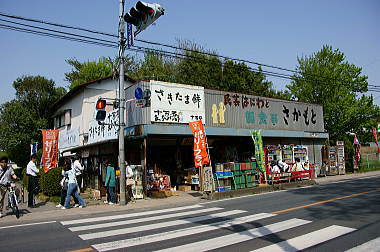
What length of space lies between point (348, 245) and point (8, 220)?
9.39 m

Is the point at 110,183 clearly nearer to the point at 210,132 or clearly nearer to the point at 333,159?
the point at 210,132

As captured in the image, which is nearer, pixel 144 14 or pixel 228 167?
pixel 144 14

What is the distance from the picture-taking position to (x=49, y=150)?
16.0 metres

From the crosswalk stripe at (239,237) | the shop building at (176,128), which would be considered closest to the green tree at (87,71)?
the shop building at (176,128)

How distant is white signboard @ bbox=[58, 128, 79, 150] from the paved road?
38.3 feet

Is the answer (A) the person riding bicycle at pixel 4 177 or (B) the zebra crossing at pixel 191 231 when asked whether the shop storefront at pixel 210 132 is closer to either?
(B) the zebra crossing at pixel 191 231

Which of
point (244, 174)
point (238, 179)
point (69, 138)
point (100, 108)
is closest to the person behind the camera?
point (100, 108)

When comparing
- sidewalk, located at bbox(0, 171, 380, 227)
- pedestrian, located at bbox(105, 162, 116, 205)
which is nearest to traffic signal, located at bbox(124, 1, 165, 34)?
pedestrian, located at bbox(105, 162, 116, 205)

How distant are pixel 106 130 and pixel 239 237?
34.2ft

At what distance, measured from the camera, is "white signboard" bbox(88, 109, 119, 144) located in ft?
46.1

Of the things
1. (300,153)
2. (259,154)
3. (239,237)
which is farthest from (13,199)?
(300,153)

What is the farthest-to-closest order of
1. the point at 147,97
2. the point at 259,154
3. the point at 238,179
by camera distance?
the point at 259,154 → the point at 238,179 → the point at 147,97

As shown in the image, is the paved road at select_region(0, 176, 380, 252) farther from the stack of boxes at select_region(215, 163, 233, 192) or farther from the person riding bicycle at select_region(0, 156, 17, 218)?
the stack of boxes at select_region(215, 163, 233, 192)

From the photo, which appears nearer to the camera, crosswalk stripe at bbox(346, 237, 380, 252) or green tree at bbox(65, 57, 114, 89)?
crosswalk stripe at bbox(346, 237, 380, 252)
